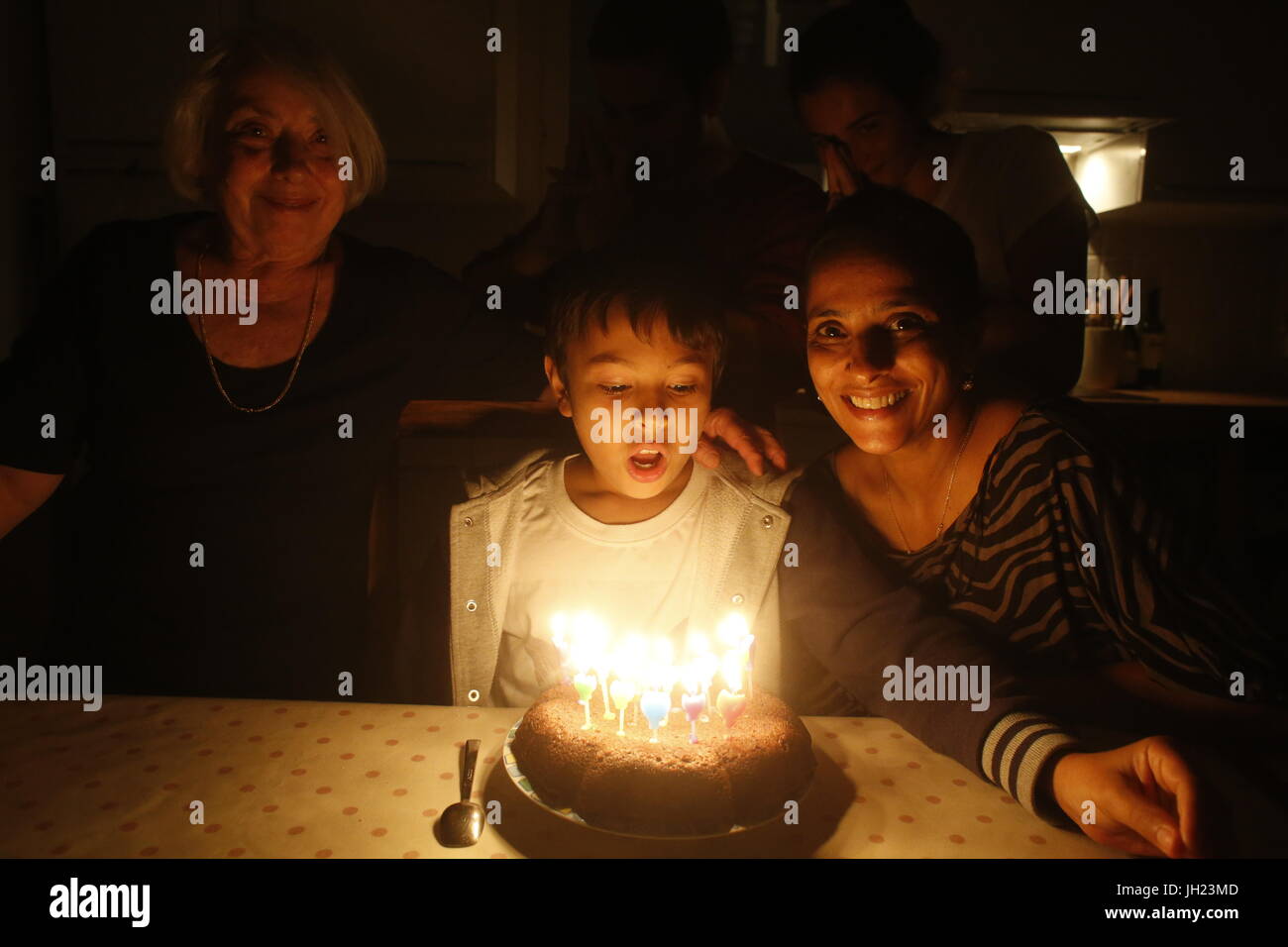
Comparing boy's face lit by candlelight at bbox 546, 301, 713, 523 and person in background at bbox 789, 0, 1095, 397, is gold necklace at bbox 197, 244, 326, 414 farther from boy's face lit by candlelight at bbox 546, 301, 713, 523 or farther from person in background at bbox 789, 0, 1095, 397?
person in background at bbox 789, 0, 1095, 397

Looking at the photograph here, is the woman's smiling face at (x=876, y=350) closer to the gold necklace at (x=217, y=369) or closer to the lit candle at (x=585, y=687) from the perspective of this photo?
the lit candle at (x=585, y=687)

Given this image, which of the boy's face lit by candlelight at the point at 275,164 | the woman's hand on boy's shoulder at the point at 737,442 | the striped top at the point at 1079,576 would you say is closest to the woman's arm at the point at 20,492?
the boy's face lit by candlelight at the point at 275,164

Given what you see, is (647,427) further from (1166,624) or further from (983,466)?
(1166,624)

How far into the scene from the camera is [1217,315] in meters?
1.70

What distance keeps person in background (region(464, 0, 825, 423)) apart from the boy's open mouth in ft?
0.54

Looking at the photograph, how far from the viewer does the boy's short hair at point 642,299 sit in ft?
3.83

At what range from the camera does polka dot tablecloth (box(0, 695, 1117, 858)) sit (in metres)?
0.87

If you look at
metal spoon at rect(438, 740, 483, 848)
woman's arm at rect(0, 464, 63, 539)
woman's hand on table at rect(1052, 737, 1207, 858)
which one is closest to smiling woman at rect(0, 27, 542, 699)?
woman's arm at rect(0, 464, 63, 539)

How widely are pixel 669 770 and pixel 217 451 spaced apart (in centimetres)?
90

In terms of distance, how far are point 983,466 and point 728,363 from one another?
39cm

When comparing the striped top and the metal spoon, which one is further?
the striped top

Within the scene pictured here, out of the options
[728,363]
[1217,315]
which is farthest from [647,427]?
[1217,315]

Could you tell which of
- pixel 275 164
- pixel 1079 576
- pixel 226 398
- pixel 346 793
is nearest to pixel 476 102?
pixel 275 164
